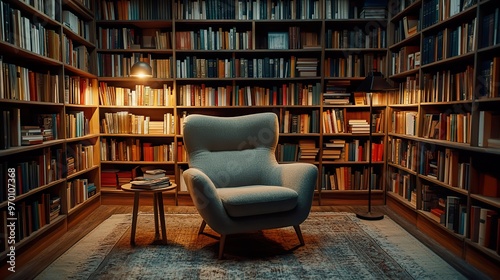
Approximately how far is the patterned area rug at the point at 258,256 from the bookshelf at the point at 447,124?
12.9 inches

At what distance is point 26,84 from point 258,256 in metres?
2.18

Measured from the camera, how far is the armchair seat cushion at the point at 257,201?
2.65 m

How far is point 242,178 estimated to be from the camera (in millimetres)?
3355

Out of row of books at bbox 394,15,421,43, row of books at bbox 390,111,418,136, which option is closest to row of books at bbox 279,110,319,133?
row of books at bbox 390,111,418,136

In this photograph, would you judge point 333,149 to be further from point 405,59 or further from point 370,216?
point 405,59

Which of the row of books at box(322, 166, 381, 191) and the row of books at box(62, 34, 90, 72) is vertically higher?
the row of books at box(62, 34, 90, 72)

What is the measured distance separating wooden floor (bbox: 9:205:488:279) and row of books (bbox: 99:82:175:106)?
1.21m

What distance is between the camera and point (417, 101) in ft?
12.0

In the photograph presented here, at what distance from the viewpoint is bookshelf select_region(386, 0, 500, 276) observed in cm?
257


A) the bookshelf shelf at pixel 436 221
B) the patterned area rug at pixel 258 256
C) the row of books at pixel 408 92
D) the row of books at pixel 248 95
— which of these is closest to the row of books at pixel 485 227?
the bookshelf shelf at pixel 436 221

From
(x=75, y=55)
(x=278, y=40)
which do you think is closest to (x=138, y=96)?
(x=75, y=55)

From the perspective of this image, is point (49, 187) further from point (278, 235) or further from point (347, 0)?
point (347, 0)

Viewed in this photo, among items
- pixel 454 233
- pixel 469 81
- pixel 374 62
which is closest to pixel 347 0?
pixel 374 62

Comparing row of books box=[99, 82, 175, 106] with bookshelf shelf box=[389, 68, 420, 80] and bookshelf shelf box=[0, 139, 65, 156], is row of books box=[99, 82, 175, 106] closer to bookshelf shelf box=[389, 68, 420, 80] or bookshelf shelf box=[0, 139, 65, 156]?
bookshelf shelf box=[0, 139, 65, 156]
